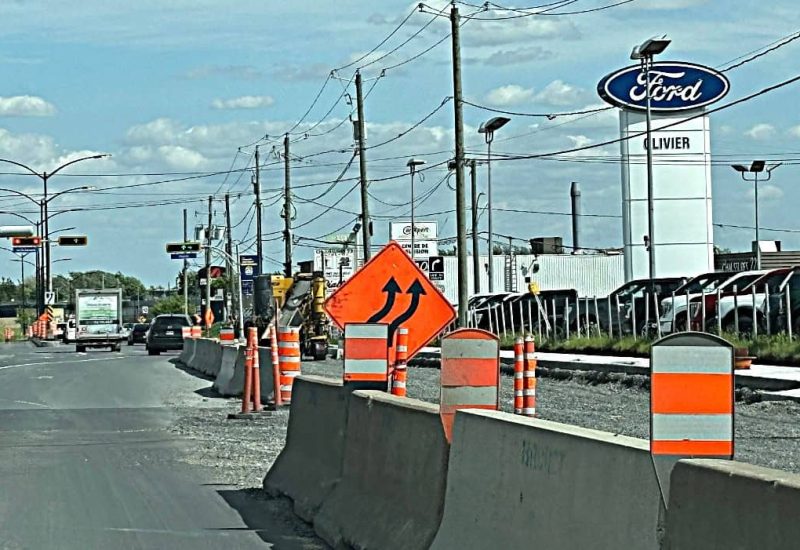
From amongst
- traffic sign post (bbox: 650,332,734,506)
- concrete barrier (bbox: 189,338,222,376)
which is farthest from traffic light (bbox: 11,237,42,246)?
traffic sign post (bbox: 650,332,734,506)

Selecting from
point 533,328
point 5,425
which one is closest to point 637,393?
point 5,425

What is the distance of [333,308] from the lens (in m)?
12.7

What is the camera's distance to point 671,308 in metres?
32.0

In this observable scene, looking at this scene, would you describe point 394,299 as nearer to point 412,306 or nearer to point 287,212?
point 412,306

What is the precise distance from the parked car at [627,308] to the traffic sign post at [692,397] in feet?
91.2

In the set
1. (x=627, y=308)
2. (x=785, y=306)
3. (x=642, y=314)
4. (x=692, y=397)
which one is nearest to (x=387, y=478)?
(x=692, y=397)

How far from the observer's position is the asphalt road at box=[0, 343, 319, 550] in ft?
31.6

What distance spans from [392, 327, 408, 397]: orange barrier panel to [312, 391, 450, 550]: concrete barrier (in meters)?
2.39

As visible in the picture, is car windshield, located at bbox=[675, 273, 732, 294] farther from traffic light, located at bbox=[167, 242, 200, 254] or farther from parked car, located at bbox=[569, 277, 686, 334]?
traffic light, located at bbox=[167, 242, 200, 254]

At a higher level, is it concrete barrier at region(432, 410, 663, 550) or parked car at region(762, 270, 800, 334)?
parked car at region(762, 270, 800, 334)

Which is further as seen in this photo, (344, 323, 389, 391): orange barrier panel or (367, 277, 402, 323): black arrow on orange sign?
(367, 277, 402, 323): black arrow on orange sign

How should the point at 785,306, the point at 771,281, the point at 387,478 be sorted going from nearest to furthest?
1. the point at 387,478
2. the point at 785,306
3. the point at 771,281

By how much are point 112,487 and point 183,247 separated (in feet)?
192

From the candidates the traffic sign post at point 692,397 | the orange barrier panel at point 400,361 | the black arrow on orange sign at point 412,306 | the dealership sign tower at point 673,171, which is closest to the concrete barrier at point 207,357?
the orange barrier panel at point 400,361
